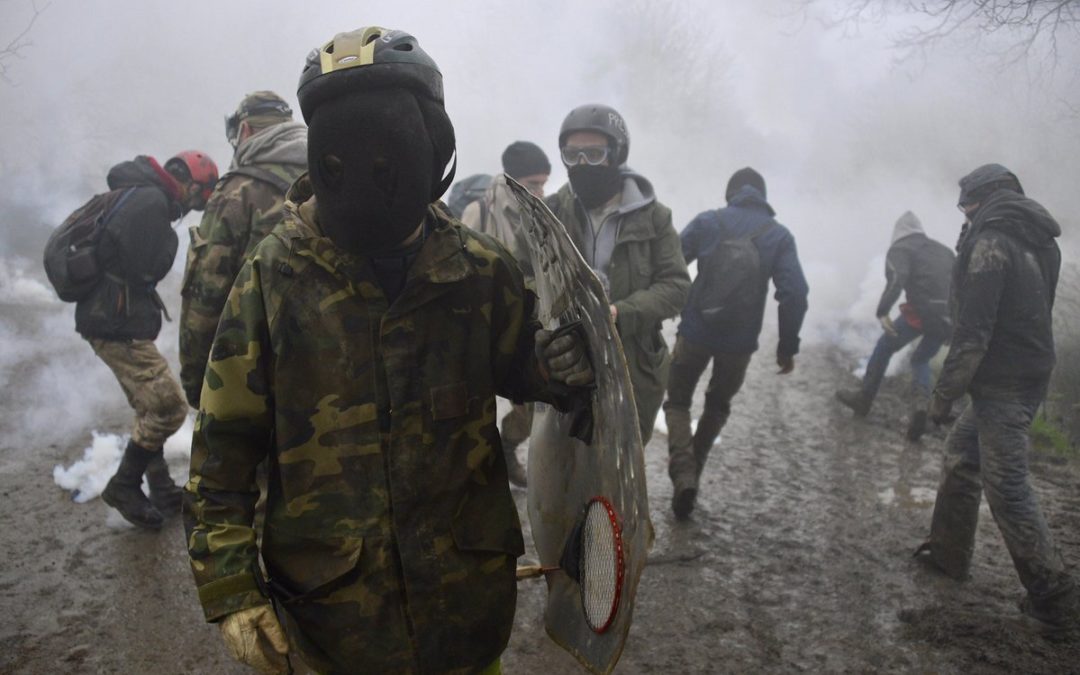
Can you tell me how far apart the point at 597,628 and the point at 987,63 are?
15.1 m

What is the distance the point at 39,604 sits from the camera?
355 cm

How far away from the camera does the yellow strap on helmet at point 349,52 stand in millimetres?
1583

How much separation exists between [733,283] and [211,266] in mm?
2969

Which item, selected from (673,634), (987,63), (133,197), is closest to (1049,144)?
(987,63)

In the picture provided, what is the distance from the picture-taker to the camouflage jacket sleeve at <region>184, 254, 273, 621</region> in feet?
5.21

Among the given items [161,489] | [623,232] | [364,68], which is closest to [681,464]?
[623,232]

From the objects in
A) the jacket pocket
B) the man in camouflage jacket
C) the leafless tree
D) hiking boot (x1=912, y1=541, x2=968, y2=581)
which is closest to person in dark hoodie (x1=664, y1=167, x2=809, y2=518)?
hiking boot (x1=912, y1=541, x2=968, y2=581)

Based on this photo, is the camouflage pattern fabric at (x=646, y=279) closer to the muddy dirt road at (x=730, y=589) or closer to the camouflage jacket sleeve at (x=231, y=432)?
the muddy dirt road at (x=730, y=589)

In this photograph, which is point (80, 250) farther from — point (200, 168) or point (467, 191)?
point (467, 191)

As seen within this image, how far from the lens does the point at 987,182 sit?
403 cm

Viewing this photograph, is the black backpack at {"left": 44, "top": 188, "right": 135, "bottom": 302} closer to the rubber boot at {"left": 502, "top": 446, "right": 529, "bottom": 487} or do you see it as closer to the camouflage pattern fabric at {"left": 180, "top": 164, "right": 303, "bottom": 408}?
the camouflage pattern fabric at {"left": 180, "top": 164, "right": 303, "bottom": 408}

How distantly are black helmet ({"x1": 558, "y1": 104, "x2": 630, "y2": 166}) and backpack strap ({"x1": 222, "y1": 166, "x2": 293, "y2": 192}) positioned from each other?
52.0 inches

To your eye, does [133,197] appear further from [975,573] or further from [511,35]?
[511,35]

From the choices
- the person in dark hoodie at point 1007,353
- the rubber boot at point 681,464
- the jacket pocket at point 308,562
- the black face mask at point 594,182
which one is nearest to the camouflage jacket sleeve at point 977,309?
the person in dark hoodie at point 1007,353
